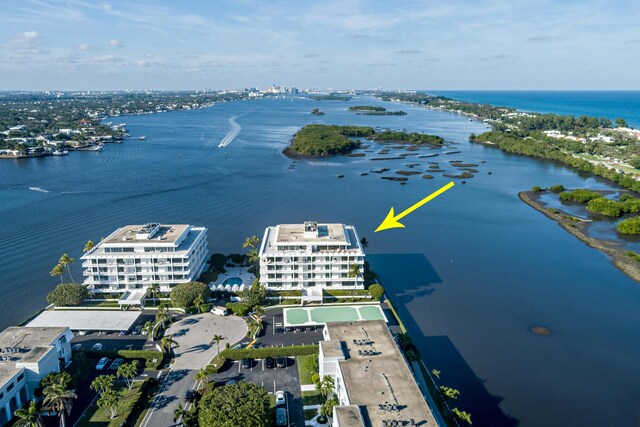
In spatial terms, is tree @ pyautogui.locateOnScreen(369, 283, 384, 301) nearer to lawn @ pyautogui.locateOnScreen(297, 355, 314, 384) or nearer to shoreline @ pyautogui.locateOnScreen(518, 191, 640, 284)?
lawn @ pyautogui.locateOnScreen(297, 355, 314, 384)

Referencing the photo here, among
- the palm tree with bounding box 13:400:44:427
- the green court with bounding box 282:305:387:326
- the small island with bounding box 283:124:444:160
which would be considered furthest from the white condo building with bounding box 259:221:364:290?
the small island with bounding box 283:124:444:160

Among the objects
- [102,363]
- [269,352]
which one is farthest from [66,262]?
[269,352]

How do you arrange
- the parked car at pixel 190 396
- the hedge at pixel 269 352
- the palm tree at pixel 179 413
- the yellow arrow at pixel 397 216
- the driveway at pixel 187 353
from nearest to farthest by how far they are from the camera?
the palm tree at pixel 179 413 → the driveway at pixel 187 353 → the parked car at pixel 190 396 → the hedge at pixel 269 352 → the yellow arrow at pixel 397 216

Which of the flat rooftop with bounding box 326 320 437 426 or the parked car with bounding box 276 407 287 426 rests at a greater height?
the flat rooftop with bounding box 326 320 437 426

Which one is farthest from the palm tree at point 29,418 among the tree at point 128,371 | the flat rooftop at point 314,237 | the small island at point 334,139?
the small island at point 334,139

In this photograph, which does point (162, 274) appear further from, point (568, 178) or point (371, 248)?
point (568, 178)

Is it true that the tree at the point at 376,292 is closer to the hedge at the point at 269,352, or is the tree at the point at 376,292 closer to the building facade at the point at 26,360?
the hedge at the point at 269,352
